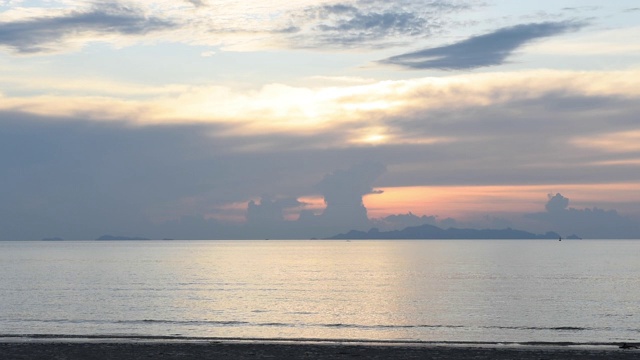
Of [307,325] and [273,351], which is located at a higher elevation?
[273,351]

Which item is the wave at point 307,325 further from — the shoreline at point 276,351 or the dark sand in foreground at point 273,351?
the dark sand in foreground at point 273,351

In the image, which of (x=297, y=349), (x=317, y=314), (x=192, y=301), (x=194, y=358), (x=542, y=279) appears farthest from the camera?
(x=542, y=279)

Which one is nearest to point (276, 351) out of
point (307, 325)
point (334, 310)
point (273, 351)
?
point (273, 351)

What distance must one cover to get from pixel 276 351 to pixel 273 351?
164 millimetres

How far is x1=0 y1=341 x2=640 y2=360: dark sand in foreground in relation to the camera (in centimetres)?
3844

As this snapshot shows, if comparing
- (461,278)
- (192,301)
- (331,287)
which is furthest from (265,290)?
(461,278)

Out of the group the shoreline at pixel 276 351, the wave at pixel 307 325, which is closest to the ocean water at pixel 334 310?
the wave at pixel 307 325

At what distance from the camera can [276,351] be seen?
1592 inches

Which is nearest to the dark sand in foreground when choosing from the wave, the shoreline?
the shoreline

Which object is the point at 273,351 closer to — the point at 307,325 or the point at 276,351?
the point at 276,351

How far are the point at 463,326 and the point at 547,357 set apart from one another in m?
25.5

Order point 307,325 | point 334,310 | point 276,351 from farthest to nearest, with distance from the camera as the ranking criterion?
point 334,310, point 307,325, point 276,351

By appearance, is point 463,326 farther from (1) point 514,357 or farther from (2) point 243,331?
(1) point 514,357

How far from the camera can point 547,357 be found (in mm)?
38500
